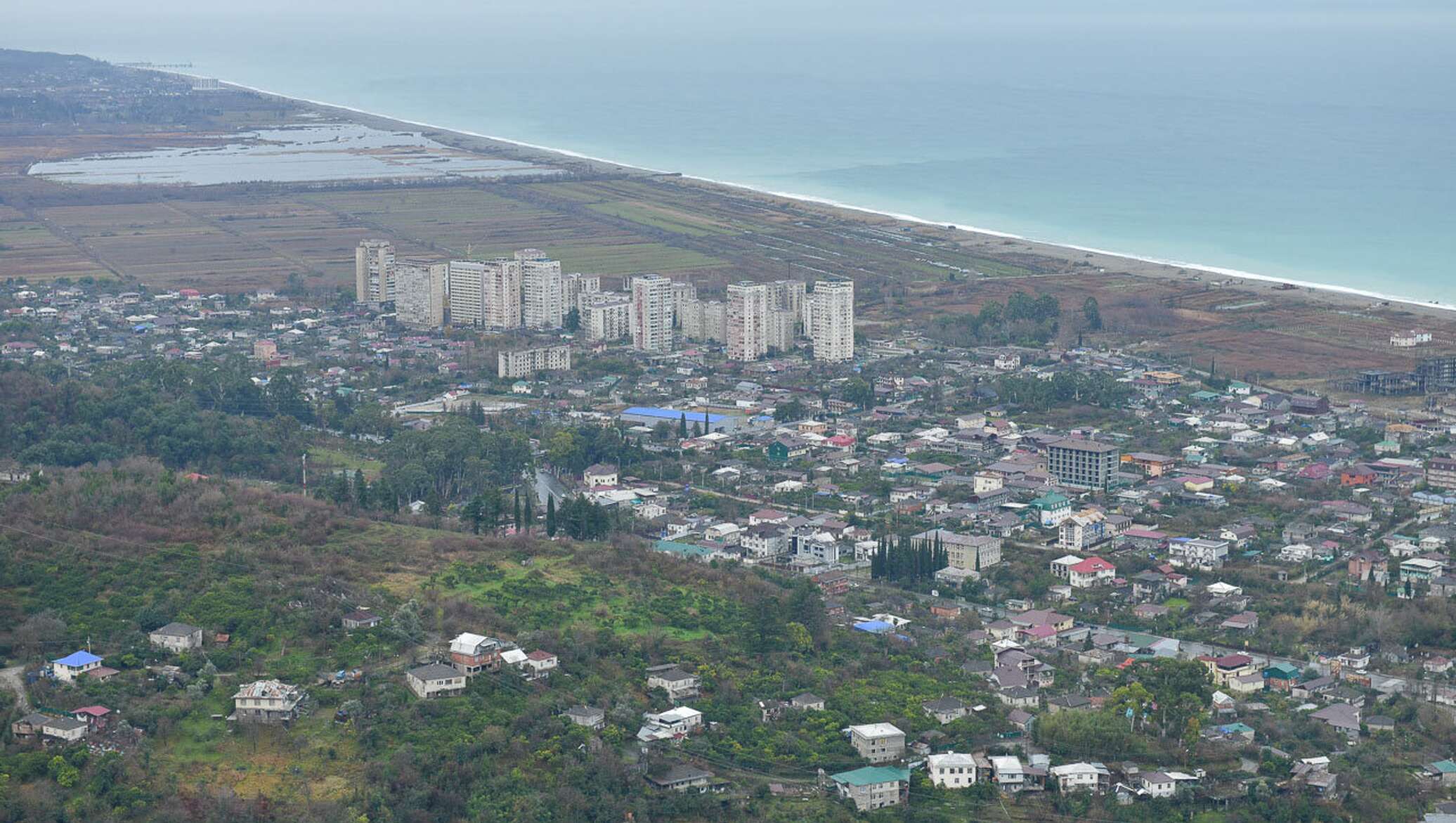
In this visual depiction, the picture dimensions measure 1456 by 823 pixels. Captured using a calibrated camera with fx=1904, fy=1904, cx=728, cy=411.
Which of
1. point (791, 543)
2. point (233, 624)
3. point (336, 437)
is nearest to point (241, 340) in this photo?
point (336, 437)

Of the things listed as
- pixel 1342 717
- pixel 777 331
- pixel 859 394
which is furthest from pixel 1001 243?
pixel 1342 717

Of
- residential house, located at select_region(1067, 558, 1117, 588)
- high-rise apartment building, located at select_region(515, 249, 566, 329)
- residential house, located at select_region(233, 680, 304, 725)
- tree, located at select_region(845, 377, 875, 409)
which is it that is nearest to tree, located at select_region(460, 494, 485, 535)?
residential house, located at select_region(233, 680, 304, 725)

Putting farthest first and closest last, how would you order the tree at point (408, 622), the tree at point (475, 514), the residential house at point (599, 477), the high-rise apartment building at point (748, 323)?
the high-rise apartment building at point (748, 323) → the residential house at point (599, 477) → the tree at point (475, 514) → the tree at point (408, 622)

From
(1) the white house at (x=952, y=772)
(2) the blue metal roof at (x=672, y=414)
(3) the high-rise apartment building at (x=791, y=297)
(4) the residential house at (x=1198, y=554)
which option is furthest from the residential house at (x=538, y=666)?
(3) the high-rise apartment building at (x=791, y=297)

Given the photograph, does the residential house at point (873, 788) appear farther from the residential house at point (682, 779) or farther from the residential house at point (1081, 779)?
the residential house at point (1081, 779)

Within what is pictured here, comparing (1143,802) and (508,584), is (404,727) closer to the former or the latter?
(508,584)

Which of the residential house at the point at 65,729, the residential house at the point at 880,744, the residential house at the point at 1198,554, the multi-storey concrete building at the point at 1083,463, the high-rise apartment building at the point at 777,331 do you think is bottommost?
the residential house at the point at 880,744
